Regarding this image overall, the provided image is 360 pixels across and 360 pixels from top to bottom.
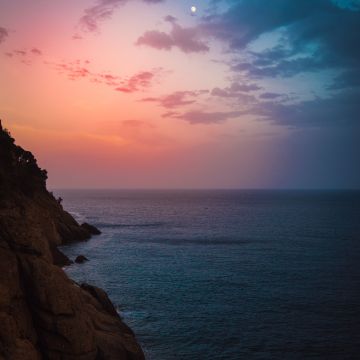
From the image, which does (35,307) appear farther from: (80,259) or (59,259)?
(80,259)

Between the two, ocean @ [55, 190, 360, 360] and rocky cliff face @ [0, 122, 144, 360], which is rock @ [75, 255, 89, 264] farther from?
rocky cliff face @ [0, 122, 144, 360]

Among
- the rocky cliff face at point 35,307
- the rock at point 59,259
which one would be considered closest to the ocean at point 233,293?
the rock at point 59,259

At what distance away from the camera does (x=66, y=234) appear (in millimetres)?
93938

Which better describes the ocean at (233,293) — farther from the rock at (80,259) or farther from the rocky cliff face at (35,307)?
the rocky cliff face at (35,307)

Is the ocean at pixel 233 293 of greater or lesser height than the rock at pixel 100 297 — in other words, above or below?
below

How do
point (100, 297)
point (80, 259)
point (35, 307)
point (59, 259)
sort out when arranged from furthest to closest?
point (80, 259)
point (59, 259)
point (100, 297)
point (35, 307)

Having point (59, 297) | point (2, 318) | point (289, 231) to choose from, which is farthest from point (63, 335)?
point (289, 231)

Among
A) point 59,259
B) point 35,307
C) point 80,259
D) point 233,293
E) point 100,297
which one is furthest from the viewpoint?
point 80,259

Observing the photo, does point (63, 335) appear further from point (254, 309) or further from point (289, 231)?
point (289, 231)

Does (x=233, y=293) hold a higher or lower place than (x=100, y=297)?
lower

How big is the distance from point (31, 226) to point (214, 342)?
2111cm

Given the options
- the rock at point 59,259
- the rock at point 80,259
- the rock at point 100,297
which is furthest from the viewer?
the rock at point 80,259

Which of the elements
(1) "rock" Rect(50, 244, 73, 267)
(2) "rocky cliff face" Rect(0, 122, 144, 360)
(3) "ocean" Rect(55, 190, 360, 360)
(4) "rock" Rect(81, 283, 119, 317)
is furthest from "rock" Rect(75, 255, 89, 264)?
(2) "rocky cliff face" Rect(0, 122, 144, 360)

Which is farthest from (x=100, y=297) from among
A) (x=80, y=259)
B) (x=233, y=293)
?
(x=80, y=259)
